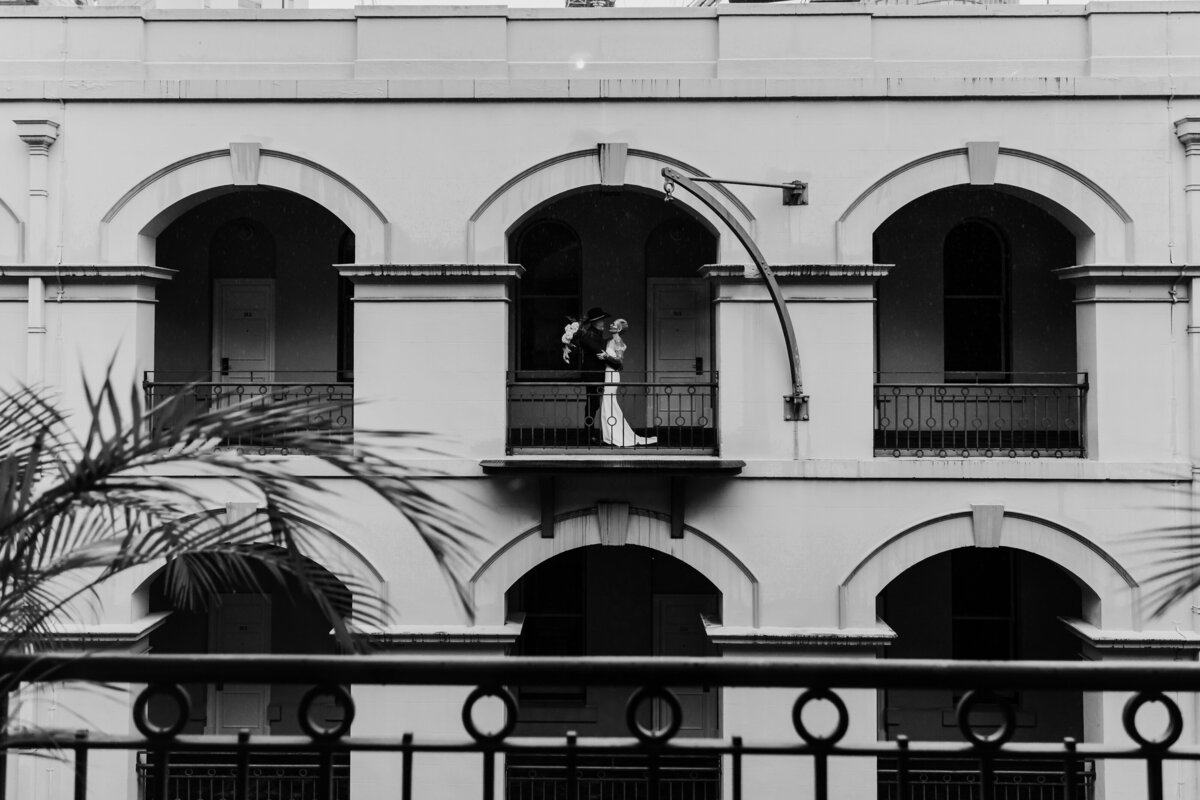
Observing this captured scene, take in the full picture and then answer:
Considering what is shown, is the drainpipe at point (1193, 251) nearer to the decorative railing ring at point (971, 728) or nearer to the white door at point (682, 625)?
the white door at point (682, 625)

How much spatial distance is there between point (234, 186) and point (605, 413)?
16.0 feet

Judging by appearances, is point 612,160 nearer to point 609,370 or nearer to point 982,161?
point 609,370

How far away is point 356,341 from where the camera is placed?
42.1 ft

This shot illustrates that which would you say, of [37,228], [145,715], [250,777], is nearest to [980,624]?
[250,777]

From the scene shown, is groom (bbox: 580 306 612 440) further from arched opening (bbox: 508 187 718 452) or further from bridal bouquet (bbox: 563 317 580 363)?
arched opening (bbox: 508 187 718 452)

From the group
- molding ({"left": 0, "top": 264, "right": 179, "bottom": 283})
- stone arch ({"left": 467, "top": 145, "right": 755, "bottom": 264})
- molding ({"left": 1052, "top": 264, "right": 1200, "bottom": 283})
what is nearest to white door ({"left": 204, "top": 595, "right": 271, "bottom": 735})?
molding ({"left": 0, "top": 264, "right": 179, "bottom": 283})

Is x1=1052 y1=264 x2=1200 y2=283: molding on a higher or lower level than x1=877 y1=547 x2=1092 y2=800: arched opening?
higher

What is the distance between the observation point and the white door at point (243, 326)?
15.0 m

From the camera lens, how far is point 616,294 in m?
15.1

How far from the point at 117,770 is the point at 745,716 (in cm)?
696

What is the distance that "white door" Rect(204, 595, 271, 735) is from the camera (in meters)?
15.6

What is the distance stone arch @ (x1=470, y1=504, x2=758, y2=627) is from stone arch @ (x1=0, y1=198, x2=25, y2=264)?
615 cm

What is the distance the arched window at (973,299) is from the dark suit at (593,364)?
439 centimetres

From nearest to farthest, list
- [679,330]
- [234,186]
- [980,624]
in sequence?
1. [234,186]
2. [679,330]
3. [980,624]
